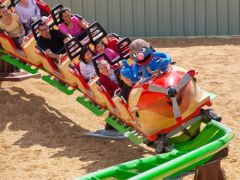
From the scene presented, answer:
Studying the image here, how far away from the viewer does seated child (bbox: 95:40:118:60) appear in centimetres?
837

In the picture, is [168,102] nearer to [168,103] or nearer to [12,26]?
[168,103]

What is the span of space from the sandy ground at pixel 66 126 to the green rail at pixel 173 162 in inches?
22.6

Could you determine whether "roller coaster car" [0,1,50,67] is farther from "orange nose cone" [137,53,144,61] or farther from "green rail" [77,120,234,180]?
"green rail" [77,120,234,180]

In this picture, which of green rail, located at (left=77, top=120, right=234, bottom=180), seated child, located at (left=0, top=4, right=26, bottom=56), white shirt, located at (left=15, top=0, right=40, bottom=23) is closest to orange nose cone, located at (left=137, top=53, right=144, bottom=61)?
green rail, located at (left=77, top=120, right=234, bottom=180)

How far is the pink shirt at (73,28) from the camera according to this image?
950 centimetres

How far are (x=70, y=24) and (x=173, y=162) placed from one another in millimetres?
4583

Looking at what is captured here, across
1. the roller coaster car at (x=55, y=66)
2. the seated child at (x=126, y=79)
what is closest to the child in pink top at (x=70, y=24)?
the roller coaster car at (x=55, y=66)

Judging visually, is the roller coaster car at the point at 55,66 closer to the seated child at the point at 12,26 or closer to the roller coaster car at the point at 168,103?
the seated child at the point at 12,26

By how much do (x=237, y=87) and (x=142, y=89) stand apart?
3.39 metres

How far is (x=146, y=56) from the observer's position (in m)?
6.65

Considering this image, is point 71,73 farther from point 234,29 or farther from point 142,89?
point 234,29

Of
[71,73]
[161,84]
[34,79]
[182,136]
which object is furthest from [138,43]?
[34,79]

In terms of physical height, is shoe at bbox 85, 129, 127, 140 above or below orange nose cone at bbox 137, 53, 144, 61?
below

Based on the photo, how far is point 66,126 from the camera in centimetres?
859
